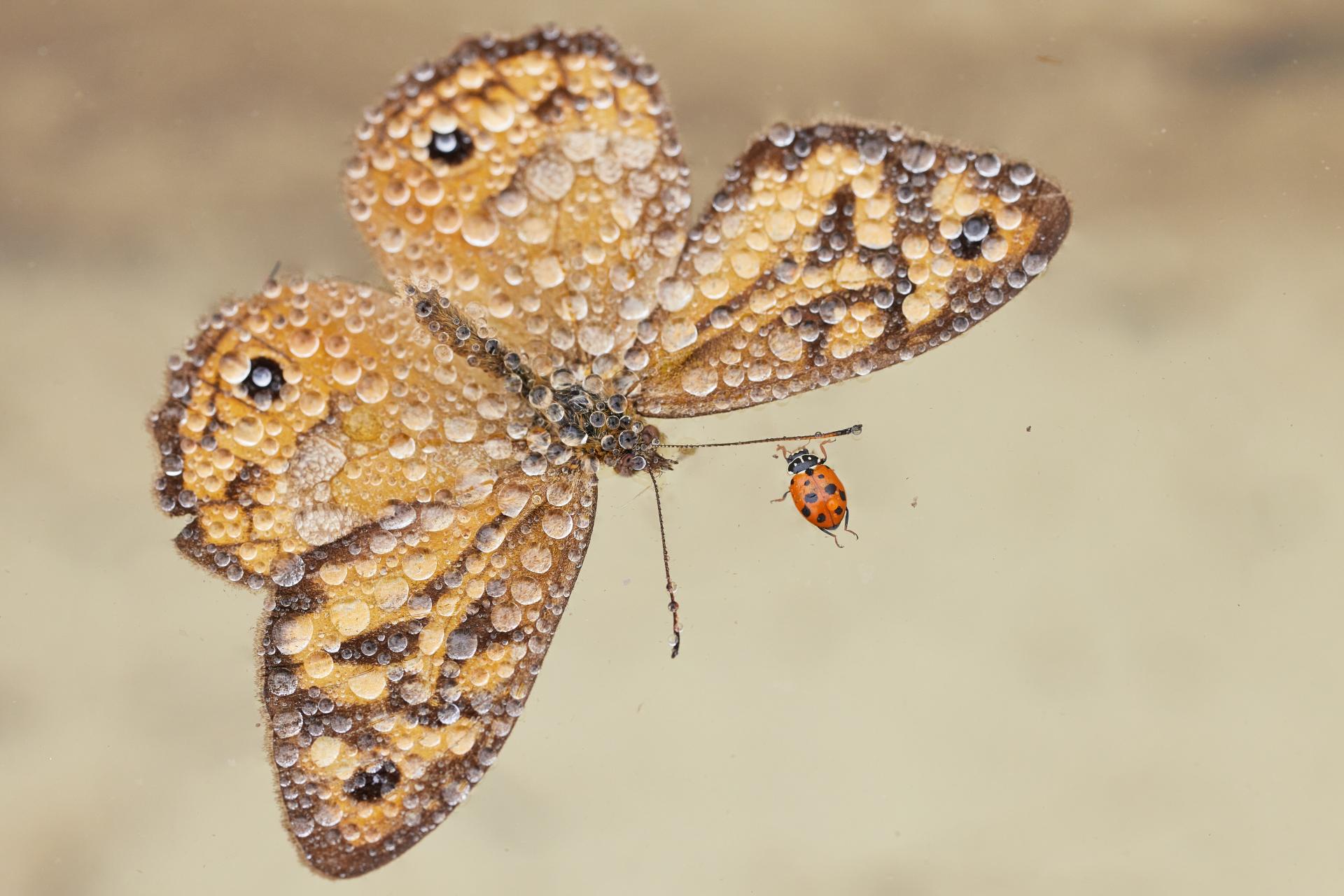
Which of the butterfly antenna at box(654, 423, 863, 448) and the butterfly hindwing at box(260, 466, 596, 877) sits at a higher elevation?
the butterfly antenna at box(654, 423, 863, 448)

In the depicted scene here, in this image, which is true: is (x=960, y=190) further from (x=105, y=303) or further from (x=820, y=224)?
(x=105, y=303)

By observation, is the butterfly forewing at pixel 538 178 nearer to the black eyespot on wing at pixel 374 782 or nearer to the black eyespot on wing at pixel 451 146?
the black eyespot on wing at pixel 451 146

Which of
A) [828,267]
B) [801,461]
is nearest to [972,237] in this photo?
[828,267]

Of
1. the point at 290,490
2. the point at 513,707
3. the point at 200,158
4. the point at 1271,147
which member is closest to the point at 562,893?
the point at 513,707

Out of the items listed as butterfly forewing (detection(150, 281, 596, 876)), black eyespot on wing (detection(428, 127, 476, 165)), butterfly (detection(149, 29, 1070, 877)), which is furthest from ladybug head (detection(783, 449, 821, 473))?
black eyespot on wing (detection(428, 127, 476, 165))

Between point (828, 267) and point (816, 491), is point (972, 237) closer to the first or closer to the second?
point (828, 267)

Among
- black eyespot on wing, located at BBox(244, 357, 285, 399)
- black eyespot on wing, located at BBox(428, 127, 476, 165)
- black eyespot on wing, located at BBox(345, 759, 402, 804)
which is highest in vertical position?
black eyespot on wing, located at BBox(428, 127, 476, 165)

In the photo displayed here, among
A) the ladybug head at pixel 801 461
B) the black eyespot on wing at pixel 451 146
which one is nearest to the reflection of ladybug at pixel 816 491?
the ladybug head at pixel 801 461

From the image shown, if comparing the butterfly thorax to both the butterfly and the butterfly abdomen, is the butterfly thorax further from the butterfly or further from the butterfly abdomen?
the butterfly abdomen
